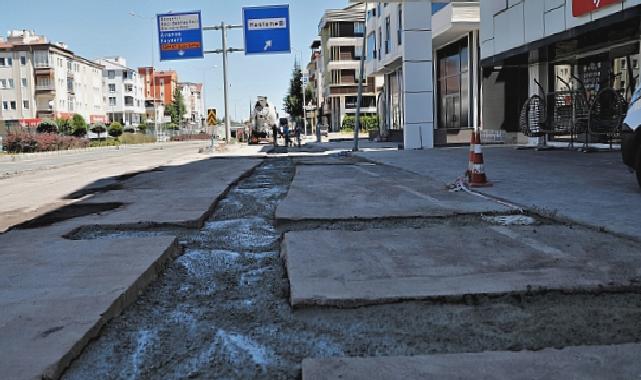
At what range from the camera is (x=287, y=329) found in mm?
3268

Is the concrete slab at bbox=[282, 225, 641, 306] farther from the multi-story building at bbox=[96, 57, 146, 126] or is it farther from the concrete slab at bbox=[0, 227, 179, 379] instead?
the multi-story building at bbox=[96, 57, 146, 126]

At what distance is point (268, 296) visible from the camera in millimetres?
3898

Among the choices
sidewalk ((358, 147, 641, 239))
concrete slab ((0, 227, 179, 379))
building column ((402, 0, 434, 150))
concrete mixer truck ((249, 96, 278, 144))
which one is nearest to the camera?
concrete slab ((0, 227, 179, 379))

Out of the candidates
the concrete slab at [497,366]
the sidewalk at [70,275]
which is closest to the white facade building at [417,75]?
the sidewalk at [70,275]

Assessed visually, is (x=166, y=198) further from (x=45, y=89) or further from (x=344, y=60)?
(x=45, y=89)

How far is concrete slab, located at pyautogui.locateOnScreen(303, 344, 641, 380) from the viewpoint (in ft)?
8.34

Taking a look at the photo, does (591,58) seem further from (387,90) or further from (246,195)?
(387,90)

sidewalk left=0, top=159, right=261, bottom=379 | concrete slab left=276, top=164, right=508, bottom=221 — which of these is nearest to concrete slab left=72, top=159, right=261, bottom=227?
sidewalk left=0, top=159, right=261, bottom=379

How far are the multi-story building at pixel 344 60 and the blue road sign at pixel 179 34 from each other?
41833 mm

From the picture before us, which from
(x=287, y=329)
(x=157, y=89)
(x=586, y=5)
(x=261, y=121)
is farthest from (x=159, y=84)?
(x=287, y=329)

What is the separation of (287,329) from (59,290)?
157 cm

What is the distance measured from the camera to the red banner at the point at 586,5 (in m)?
13.8

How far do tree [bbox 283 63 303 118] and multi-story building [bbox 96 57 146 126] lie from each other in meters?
37.4

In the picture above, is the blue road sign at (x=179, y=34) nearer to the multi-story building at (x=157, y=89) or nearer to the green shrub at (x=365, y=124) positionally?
the green shrub at (x=365, y=124)
